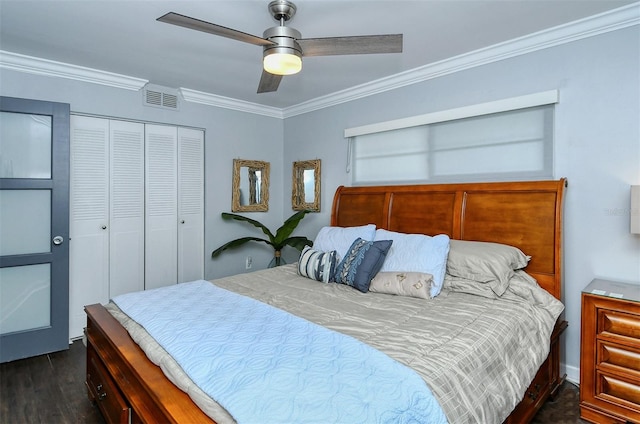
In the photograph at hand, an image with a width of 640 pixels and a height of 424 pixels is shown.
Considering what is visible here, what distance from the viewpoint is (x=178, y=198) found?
3.87m

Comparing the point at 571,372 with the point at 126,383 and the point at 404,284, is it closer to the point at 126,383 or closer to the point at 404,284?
the point at 404,284

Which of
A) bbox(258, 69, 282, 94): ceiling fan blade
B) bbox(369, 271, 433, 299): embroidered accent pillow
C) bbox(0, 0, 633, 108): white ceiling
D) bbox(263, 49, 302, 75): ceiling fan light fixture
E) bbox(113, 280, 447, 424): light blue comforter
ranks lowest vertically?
bbox(113, 280, 447, 424): light blue comforter

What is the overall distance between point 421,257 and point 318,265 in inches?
30.0

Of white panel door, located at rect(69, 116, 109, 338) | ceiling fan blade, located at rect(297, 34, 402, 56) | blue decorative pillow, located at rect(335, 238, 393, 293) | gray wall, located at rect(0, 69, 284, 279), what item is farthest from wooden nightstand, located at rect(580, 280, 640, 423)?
white panel door, located at rect(69, 116, 109, 338)

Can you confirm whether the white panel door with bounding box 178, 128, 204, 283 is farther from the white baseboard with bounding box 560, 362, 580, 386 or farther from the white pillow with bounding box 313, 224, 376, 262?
the white baseboard with bounding box 560, 362, 580, 386

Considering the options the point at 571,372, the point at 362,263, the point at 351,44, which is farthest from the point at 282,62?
the point at 571,372

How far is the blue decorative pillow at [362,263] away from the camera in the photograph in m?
2.40

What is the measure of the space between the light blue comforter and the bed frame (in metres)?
0.13

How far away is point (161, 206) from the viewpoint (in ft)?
12.3

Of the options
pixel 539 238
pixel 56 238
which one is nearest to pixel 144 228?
pixel 56 238

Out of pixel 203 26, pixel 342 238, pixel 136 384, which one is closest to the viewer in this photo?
pixel 136 384

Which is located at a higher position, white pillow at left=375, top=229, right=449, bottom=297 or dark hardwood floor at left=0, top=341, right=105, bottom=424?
white pillow at left=375, top=229, right=449, bottom=297

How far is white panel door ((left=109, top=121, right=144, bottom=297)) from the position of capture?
346 cm

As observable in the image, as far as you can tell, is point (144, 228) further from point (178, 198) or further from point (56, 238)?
point (56, 238)
